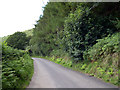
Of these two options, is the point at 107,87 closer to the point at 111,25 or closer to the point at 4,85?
the point at 4,85

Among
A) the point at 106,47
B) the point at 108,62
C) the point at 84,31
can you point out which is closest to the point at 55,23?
the point at 84,31

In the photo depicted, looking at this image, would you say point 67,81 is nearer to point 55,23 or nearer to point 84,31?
point 84,31

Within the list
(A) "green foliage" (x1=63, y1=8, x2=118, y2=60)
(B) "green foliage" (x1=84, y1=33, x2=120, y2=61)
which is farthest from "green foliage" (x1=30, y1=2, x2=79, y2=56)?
(B) "green foliage" (x1=84, y1=33, x2=120, y2=61)

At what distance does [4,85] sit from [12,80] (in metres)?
0.64

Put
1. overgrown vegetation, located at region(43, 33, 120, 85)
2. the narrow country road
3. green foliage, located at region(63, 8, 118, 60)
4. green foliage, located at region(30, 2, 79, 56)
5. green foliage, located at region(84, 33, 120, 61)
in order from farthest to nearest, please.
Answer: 1. green foliage, located at region(30, 2, 79, 56)
2. green foliage, located at region(63, 8, 118, 60)
3. green foliage, located at region(84, 33, 120, 61)
4. overgrown vegetation, located at region(43, 33, 120, 85)
5. the narrow country road

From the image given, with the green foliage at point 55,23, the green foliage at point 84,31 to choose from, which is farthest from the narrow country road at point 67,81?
the green foliage at point 55,23

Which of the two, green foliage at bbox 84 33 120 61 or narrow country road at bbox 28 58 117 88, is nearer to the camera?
narrow country road at bbox 28 58 117 88

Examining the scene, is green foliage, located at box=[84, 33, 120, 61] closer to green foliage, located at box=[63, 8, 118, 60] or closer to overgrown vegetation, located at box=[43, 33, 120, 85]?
overgrown vegetation, located at box=[43, 33, 120, 85]

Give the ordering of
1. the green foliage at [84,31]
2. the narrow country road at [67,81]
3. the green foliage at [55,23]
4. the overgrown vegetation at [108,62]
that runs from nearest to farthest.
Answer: the narrow country road at [67,81] < the overgrown vegetation at [108,62] < the green foliage at [84,31] < the green foliage at [55,23]

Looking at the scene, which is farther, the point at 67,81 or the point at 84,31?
the point at 84,31

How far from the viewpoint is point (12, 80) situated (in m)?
4.83

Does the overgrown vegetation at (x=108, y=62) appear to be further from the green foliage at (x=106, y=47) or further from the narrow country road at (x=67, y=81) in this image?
the narrow country road at (x=67, y=81)

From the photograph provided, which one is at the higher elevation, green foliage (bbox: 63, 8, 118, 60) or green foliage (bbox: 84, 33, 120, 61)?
green foliage (bbox: 63, 8, 118, 60)

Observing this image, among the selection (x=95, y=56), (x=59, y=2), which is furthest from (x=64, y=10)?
(x=95, y=56)
